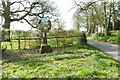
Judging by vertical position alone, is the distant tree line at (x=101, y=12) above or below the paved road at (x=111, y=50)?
above

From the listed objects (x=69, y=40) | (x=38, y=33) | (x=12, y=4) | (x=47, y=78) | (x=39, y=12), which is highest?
(x=12, y=4)

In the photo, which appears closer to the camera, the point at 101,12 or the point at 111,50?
the point at 111,50

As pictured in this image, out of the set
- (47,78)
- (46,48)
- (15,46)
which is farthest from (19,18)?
(47,78)

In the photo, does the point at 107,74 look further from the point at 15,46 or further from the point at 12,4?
the point at 12,4

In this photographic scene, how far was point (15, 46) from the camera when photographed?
10656mm

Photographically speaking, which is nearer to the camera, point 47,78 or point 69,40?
point 47,78

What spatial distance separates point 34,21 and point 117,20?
2959 centimetres

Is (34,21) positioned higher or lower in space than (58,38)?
higher

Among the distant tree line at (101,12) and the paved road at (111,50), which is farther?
the distant tree line at (101,12)

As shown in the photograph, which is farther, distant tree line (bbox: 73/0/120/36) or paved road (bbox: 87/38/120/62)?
distant tree line (bbox: 73/0/120/36)

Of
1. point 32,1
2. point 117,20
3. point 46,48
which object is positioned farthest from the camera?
point 117,20

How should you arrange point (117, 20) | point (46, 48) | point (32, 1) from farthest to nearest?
point (117, 20), point (32, 1), point (46, 48)

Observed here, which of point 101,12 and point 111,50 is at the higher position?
point 101,12

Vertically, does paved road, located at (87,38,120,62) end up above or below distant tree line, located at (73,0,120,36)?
below
